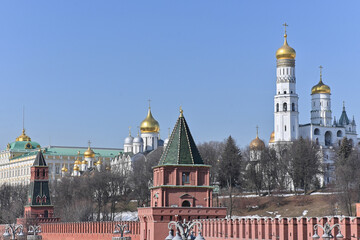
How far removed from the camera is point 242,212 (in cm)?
8500

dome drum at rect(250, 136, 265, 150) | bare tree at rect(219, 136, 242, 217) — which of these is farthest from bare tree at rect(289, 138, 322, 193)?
dome drum at rect(250, 136, 265, 150)

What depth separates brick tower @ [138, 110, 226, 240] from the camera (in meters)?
49.0

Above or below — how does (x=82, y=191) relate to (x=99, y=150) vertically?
below

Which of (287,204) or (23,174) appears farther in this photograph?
(23,174)

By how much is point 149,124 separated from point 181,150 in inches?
3387

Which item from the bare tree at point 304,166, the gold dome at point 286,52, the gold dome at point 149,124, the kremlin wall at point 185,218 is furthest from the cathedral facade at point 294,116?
the kremlin wall at point 185,218

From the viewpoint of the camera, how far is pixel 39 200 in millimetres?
84812

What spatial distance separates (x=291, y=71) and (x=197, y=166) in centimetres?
6148

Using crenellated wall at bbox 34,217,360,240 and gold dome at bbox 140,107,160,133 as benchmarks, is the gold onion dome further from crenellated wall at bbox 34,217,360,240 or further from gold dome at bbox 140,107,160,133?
crenellated wall at bbox 34,217,360,240

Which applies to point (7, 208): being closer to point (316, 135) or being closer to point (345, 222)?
point (316, 135)

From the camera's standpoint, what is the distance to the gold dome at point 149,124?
13700cm

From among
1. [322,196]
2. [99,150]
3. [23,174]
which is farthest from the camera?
[99,150]

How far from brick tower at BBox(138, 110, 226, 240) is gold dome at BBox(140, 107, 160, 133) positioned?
85158mm

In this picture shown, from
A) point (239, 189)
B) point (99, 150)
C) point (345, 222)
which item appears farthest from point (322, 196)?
point (99, 150)
